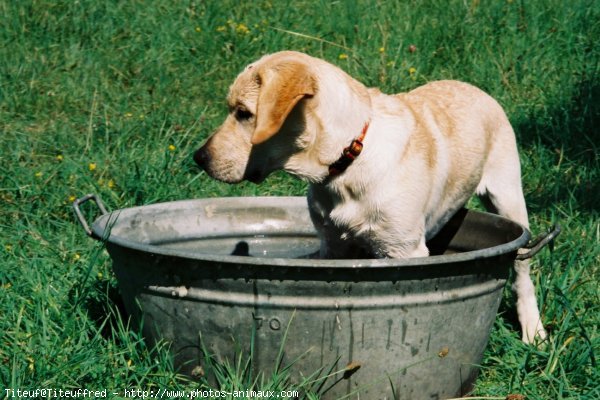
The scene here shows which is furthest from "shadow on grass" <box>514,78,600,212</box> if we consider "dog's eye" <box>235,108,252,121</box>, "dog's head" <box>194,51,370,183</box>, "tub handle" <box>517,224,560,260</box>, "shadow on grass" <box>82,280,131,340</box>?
"shadow on grass" <box>82,280,131,340</box>

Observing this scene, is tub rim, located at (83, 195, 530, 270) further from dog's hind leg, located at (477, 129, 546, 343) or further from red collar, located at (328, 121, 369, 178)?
dog's hind leg, located at (477, 129, 546, 343)

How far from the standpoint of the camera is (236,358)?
283 centimetres

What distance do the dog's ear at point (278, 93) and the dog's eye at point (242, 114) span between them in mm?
153

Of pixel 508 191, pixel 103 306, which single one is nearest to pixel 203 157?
pixel 103 306

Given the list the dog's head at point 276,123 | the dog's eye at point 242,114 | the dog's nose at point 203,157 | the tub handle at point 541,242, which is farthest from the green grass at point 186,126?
the dog's eye at point 242,114

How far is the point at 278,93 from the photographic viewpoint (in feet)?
9.55

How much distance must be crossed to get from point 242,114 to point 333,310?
0.89 metres

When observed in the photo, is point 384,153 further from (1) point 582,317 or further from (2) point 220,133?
(1) point 582,317

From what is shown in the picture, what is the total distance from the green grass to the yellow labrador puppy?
0.68m

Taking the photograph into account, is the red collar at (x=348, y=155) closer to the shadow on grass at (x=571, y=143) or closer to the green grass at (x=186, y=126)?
the green grass at (x=186, y=126)

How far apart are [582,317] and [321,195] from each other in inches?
51.3

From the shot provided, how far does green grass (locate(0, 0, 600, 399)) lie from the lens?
3215 mm

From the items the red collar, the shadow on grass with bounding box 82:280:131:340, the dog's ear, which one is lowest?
the shadow on grass with bounding box 82:280:131:340

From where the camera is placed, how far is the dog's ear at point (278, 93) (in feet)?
9.42
